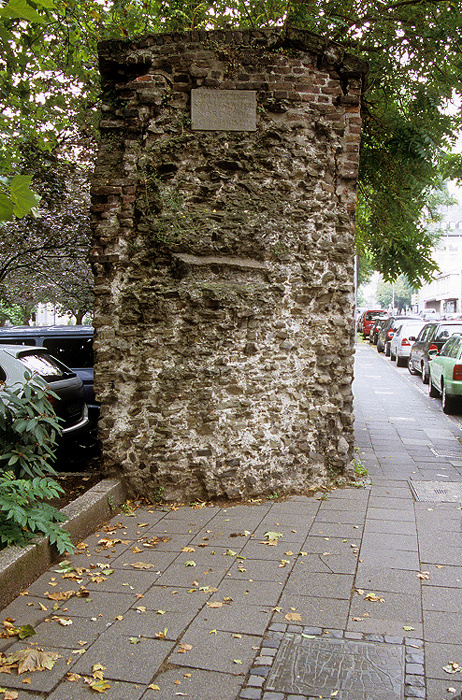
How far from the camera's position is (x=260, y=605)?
388 cm

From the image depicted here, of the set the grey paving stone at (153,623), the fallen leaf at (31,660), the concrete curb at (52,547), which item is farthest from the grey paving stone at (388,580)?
the concrete curb at (52,547)

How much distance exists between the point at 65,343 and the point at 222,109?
515cm

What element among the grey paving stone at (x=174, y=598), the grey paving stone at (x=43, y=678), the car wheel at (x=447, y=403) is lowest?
the grey paving stone at (x=43, y=678)

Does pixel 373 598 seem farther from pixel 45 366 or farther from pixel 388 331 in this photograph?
pixel 388 331

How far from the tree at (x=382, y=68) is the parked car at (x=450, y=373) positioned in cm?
317

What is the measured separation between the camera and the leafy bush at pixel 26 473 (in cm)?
432

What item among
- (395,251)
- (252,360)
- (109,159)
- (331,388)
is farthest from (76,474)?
(395,251)

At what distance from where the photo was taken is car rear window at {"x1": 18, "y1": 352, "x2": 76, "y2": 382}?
763 cm

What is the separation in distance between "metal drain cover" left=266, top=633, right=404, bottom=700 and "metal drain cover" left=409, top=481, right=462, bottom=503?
3.07 metres

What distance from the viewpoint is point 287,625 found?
11.9 ft

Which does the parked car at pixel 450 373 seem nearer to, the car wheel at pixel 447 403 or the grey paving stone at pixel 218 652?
the car wheel at pixel 447 403

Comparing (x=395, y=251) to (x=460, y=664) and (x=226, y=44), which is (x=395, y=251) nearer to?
(x=226, y=44)

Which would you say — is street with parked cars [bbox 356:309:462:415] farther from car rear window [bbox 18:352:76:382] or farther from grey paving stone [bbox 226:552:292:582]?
grey paving stone [bbox 226:552:292:582]

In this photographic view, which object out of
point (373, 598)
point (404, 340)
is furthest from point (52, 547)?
point (404, 340)
